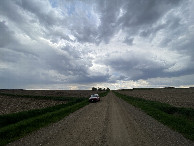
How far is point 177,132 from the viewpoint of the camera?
816 centimetres

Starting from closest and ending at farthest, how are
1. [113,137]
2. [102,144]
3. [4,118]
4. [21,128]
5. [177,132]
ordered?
[102,144], [113,137], [177,132], [21,128], [4,118]

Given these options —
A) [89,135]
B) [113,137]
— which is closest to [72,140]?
[89,135]

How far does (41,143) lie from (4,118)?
8.04 metres

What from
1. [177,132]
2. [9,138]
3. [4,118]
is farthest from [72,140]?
[4,118]

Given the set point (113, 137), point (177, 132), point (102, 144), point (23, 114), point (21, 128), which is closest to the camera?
point (102, 144)

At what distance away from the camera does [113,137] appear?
711 centimetres

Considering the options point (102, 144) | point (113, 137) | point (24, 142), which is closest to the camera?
point (102, 144)

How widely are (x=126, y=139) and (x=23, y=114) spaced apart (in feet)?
40.2

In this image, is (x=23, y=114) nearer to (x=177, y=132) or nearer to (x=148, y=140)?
(x=148, y=140)

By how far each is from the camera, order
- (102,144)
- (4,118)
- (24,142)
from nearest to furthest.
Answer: (102,144)
(24,142)
(4,118)

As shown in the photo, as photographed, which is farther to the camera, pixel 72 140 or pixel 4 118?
pixel 4 118

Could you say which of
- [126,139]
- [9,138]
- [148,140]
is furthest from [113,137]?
[9,138]

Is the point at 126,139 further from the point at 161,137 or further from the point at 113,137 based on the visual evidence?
the point at 161,137

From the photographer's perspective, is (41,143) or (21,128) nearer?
(41,143)
